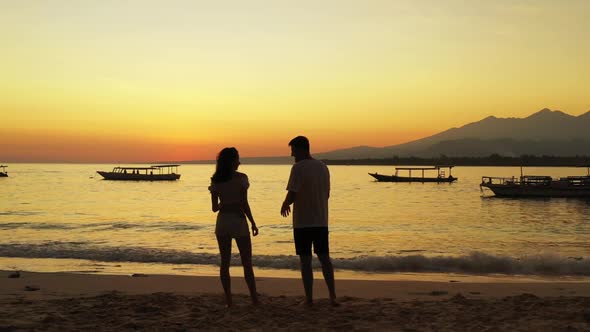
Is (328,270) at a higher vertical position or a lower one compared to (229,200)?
lower

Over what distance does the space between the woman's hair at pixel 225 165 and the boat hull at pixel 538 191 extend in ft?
168

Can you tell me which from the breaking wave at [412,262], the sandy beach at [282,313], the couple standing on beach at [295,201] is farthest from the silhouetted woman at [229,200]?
the breaking wave at [412,262]

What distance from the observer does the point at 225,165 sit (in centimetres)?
646

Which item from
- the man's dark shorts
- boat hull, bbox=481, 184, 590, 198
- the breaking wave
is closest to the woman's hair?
the man's dark shorts

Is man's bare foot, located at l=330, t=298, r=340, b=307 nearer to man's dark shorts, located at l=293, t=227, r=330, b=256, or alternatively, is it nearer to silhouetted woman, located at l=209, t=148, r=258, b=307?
man's dark shorts, located at l=293, t=227, r=330, b=256

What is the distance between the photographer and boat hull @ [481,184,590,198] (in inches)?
2001

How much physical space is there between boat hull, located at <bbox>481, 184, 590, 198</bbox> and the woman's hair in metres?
51.2

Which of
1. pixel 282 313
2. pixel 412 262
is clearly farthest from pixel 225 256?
pixel 412 262

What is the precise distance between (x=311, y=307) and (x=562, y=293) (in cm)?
485

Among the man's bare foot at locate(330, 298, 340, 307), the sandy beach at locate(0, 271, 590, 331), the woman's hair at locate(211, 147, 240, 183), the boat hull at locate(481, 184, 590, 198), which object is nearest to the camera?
the sandy beach at locate(0, 271, 590, 331)

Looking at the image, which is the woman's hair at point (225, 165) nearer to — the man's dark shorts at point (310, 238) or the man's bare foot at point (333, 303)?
the man's dark shorts at point (310, 238)

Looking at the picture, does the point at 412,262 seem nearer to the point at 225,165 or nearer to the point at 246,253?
the point at 246,253

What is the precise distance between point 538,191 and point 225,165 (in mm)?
51636

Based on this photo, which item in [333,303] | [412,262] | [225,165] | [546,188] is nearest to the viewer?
[225,165]
